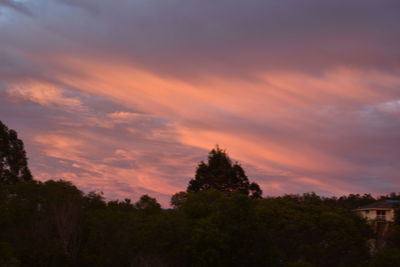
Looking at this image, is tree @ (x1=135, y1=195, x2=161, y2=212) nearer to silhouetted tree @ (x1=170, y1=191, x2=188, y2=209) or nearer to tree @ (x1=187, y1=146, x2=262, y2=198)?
silhouetted tree @ (x1=170, y1=191, x2=188, y2=209)

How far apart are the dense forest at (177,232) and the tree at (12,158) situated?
1085 cm

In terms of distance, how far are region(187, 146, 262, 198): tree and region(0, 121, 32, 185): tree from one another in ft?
72.8

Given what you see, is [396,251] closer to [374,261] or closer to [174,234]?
[374,261]

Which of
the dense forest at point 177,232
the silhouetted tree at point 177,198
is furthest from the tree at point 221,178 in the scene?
the dense forest at point 177,232

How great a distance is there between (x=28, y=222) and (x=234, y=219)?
14.2 m

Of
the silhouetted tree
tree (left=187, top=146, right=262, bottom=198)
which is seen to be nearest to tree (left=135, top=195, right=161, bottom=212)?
the silhouetted tree

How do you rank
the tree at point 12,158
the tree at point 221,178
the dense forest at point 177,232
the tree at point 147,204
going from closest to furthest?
1. the dense forest at point 177,232
2. the tree at point 147,204
3. the tree at point 12,158
4. the tree at point 221,178

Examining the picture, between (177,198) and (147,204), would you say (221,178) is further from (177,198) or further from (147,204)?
(147,204)

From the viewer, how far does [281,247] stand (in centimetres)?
4094

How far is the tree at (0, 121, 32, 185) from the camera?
5026 cm

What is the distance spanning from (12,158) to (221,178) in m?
25.2

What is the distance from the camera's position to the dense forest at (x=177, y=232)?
3516 centimetres

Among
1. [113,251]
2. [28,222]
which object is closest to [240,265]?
[113,251]

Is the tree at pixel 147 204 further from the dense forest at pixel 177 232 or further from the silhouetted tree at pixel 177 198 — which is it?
the silhouetted tree at pixel 177 198
